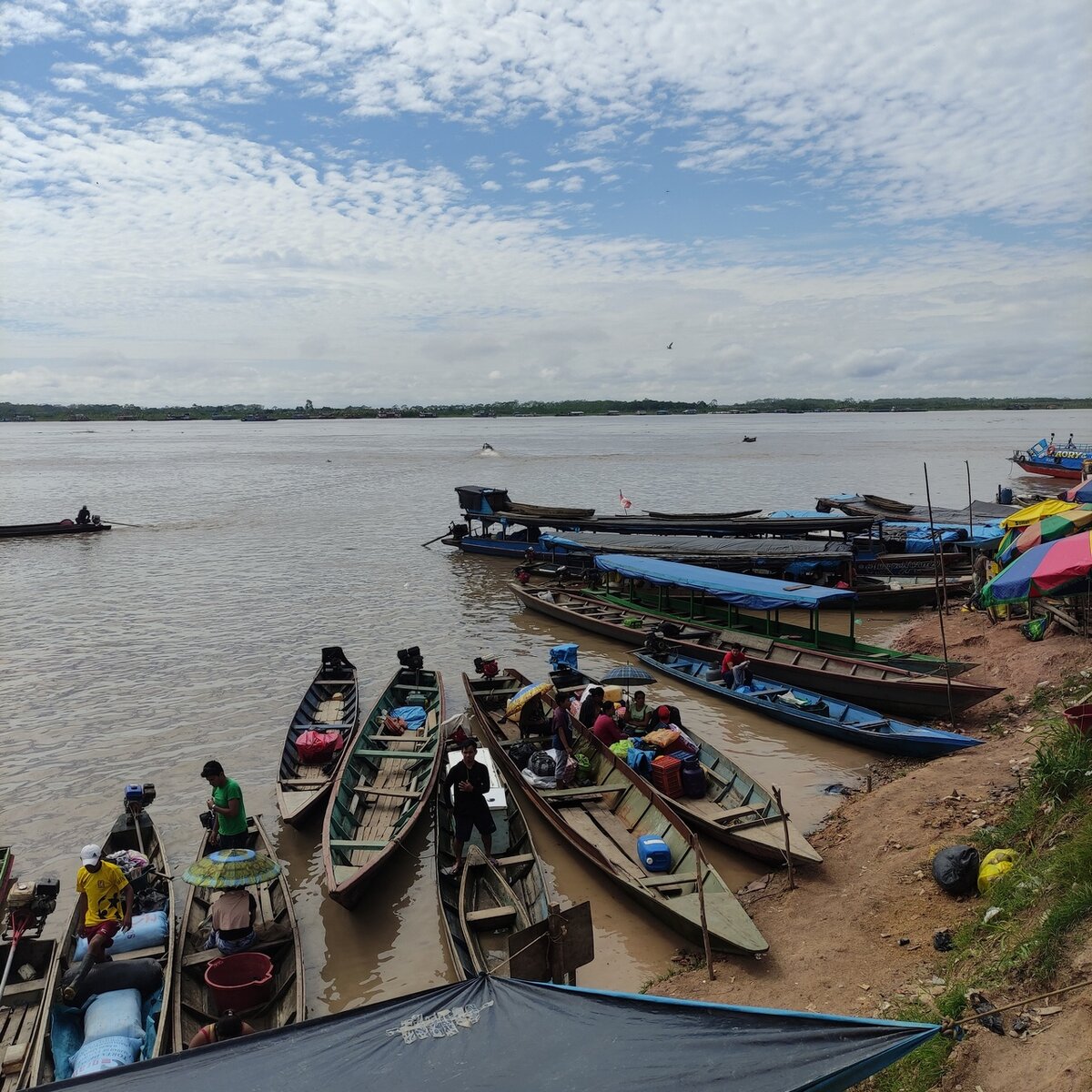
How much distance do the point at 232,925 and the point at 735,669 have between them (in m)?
11.1

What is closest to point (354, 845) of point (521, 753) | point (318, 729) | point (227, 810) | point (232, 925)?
point (227, 810)

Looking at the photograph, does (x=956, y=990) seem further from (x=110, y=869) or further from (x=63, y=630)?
(x=63, y=630)

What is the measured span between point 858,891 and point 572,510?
26.7 meters

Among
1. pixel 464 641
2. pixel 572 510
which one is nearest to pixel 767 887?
pixel 464 641

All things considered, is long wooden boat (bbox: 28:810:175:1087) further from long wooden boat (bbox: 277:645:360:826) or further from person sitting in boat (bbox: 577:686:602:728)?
person sitting in boat (bbox: 577:686:602:728)

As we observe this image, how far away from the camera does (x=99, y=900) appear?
815 centimetres

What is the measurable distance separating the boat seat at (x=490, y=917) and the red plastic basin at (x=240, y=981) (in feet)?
6.83

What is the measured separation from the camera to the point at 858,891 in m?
9.30

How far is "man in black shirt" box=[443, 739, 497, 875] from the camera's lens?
32.7 feet

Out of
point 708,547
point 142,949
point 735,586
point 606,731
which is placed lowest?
point 142,949

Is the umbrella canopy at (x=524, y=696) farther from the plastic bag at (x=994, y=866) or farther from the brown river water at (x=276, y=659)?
the plastic bag at (x=994, y=866)

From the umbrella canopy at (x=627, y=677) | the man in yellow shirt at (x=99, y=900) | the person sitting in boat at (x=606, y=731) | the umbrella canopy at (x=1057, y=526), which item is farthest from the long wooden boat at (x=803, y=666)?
the man in yellow shirt at (x=99, y=900)

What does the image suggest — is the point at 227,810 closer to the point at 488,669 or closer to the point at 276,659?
the point at 488,669

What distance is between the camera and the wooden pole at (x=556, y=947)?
6.61m
